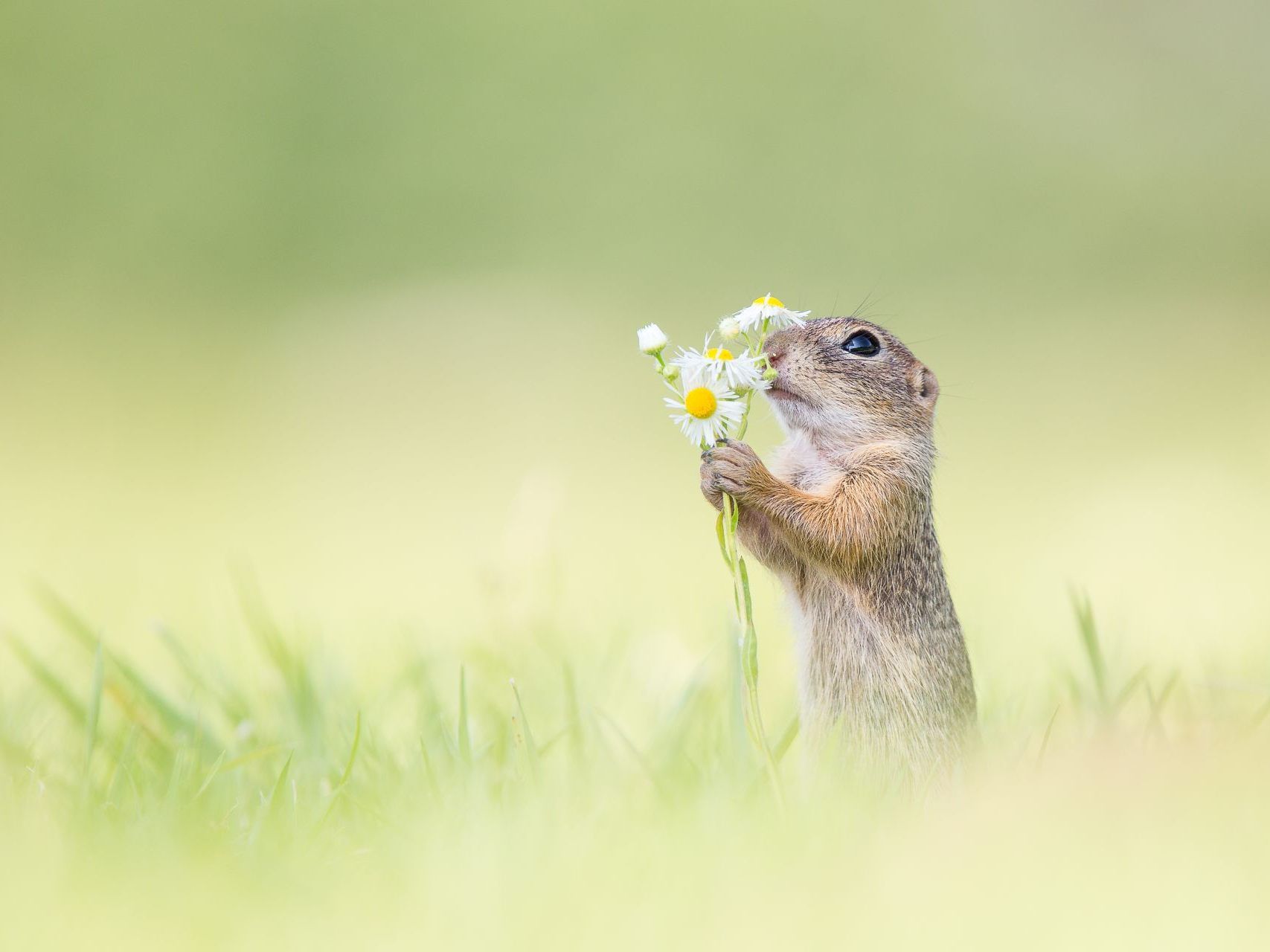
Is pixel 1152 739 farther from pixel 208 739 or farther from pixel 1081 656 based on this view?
pixel 208 739

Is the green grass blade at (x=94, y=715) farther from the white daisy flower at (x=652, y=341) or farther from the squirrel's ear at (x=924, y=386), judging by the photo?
the squirrel's ear at (x=924, y=386)

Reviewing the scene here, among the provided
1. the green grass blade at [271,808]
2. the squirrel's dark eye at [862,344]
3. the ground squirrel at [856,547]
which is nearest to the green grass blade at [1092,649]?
the ground squirrel at [856,547]

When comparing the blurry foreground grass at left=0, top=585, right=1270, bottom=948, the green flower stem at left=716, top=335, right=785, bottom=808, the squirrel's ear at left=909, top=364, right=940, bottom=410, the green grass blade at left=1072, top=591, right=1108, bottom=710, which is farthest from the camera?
the squirrel's ear at left=909, top=364, right=940, bottom=410

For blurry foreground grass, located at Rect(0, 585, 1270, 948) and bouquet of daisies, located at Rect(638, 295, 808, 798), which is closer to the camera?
blurry foreground grass, located at Rect(0, 585, 1270, 948)

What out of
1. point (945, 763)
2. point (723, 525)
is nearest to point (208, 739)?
point (723, 525)

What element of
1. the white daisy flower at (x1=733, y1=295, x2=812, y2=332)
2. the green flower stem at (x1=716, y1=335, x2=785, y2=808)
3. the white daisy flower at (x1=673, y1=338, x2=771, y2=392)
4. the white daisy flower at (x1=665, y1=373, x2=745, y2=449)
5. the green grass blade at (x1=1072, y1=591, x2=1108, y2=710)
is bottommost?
the green grass blade at (x1=1072, y1=591, x2=1108, y2=710)

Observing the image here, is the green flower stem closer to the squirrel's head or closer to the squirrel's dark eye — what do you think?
the squirrel's head

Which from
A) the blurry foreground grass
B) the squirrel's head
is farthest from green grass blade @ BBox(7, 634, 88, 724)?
the squirrel's head
